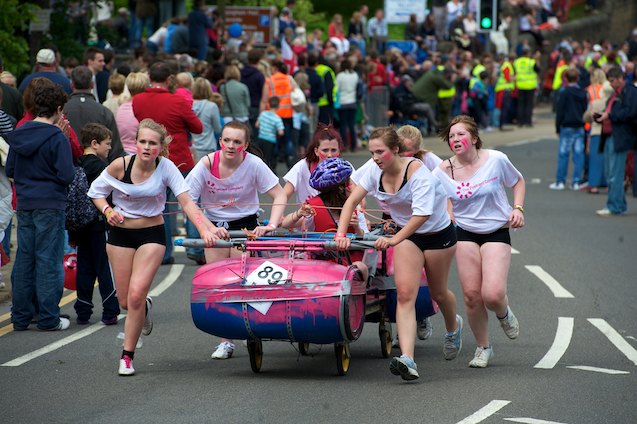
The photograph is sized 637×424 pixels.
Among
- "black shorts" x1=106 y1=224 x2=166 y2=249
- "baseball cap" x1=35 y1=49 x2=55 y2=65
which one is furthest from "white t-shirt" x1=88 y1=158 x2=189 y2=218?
"baseball cap" x1=35 y1=49 x2=55 y2=65

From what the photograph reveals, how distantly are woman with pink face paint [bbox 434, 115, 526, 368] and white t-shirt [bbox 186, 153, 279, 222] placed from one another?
1.37m

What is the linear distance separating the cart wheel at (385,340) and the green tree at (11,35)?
10641 mm

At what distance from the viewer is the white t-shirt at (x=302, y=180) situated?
34.5ft

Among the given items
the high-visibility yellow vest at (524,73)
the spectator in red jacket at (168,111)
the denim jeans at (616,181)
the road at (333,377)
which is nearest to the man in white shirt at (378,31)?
the high-visibility yellow vest at (524,73)

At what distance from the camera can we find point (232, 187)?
394 inches

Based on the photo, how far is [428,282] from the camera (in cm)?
959

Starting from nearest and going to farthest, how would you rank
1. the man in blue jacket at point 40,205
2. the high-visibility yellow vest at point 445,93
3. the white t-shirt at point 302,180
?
the white t-shirt at point 302,180, the man in blue jacket at point 40,205, the high-visibility yellow vest at point 445,93

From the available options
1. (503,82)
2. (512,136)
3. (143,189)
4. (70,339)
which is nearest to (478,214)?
(143,189)

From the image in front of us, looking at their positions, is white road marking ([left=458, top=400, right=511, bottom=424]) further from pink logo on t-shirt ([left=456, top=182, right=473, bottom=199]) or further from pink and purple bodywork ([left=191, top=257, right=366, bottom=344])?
pink logo on t-shirt ([left=456, top=182, right=473, bottom=199])

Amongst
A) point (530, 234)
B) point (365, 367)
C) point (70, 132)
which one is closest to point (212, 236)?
point (365, 367)

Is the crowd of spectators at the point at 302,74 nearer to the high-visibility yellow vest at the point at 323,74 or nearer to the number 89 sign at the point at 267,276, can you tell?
the high-visibility yellow vest at the point at 323,74

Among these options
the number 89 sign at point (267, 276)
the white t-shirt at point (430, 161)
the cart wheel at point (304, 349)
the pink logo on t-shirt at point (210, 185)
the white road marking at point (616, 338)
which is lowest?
the white road marking at point (616, 338)

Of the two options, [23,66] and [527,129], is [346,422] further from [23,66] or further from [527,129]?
[527,129]

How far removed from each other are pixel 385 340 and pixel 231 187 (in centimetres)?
166
